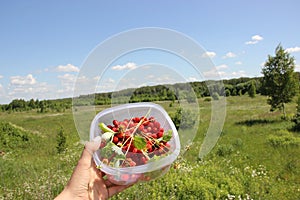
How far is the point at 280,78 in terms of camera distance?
42.7ft

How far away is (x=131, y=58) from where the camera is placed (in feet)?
6.25

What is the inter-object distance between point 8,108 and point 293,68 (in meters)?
34.0

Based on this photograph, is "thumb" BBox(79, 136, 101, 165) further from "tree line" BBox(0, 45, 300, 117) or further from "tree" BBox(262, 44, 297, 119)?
"tree" BBox(262, 44, 297, 119)

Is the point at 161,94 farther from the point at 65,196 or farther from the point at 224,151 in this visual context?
the point at 224,151

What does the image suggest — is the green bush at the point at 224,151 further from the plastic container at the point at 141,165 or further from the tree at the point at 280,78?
the tree at the point at 280,78

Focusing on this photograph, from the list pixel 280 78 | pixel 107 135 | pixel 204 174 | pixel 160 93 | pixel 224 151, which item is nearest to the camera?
pixel 107 135

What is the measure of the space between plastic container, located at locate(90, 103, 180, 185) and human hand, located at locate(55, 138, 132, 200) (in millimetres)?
66

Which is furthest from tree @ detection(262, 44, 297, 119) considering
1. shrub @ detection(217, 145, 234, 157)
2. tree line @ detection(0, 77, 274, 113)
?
tree line @ detection(0, 77, 274, 113)

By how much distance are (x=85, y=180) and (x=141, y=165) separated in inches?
19.3

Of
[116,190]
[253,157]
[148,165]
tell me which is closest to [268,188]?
[253,157]

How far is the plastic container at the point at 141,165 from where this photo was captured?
5.45 ft

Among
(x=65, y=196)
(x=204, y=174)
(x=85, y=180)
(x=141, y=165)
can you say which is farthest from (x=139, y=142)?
(x=204, y=174)

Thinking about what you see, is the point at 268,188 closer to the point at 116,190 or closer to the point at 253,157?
the point at 253,157

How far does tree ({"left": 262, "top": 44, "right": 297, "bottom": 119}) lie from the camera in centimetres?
1281
